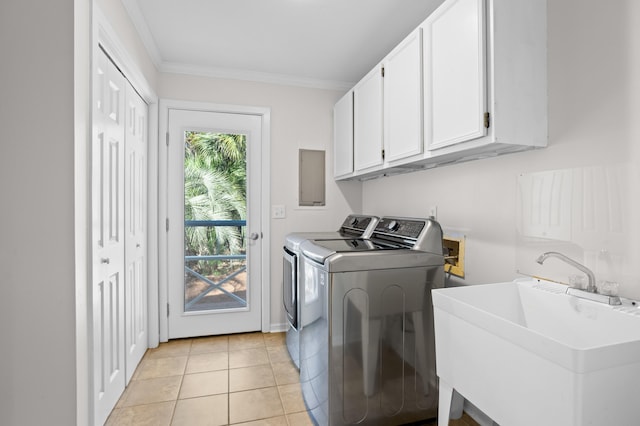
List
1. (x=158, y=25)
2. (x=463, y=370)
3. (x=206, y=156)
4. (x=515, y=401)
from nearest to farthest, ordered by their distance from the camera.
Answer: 1. (x=515, y=401)
2. (x=463, y=370)
3. (x=158, y=25)
4. (x=206, y=156)

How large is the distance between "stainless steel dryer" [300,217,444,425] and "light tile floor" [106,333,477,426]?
9.1 inches

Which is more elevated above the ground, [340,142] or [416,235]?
[340,142]

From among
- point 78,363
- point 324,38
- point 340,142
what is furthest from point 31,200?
point 340,142

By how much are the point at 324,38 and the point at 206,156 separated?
1416 mm

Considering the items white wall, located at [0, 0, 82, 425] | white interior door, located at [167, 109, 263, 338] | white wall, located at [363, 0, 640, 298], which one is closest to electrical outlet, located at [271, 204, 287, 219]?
white interior door, located at [167, 109, 263, 338]

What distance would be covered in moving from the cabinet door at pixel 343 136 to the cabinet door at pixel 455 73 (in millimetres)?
1043

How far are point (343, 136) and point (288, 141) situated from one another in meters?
0.54

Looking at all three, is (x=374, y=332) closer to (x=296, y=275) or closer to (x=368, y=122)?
(x=296, y=275)

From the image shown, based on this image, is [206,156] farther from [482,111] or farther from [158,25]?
[482,111]

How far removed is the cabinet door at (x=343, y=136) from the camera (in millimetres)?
2678

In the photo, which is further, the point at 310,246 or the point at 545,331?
the point at 310,246

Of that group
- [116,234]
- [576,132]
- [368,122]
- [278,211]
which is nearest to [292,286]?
[278,211]

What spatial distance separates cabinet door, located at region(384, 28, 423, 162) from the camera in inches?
68.5

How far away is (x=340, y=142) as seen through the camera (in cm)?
288
